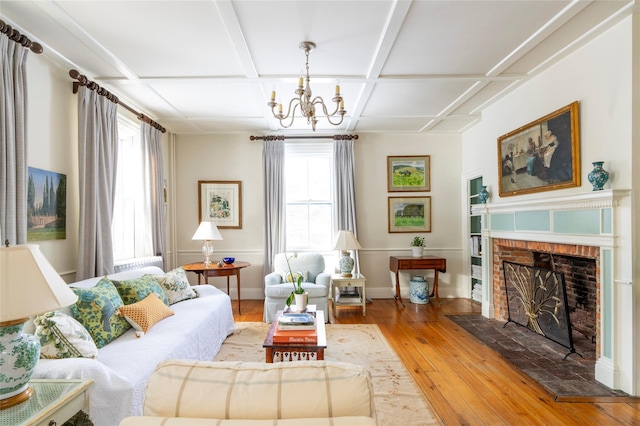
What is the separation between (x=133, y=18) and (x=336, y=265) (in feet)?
13.9

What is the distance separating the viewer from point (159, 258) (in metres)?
4.68

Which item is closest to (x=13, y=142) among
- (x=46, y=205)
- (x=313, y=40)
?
(x=46, y=205)

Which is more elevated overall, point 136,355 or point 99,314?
point 99,314

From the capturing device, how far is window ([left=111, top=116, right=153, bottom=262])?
4.26 metres

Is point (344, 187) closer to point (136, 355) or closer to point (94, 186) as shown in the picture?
point (94, 186)

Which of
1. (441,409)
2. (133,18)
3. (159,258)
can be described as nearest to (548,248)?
(441,409)

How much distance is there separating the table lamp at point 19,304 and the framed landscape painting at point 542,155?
148 inches

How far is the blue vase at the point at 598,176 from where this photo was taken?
2.68m

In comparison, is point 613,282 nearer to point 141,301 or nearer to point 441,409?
point 441,409

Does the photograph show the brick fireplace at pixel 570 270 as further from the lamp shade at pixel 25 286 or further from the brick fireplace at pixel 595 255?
the lamp shade at pixel 25 286

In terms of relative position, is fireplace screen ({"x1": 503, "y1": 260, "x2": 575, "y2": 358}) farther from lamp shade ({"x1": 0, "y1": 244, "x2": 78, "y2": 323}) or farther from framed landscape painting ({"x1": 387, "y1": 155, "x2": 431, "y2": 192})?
lamp shade ({"x1": 0, "y1": 244, "x2": 78, "y2": 323})

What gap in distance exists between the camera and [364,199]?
19.0 ft

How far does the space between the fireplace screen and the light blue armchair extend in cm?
221

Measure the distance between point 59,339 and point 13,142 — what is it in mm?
1480
